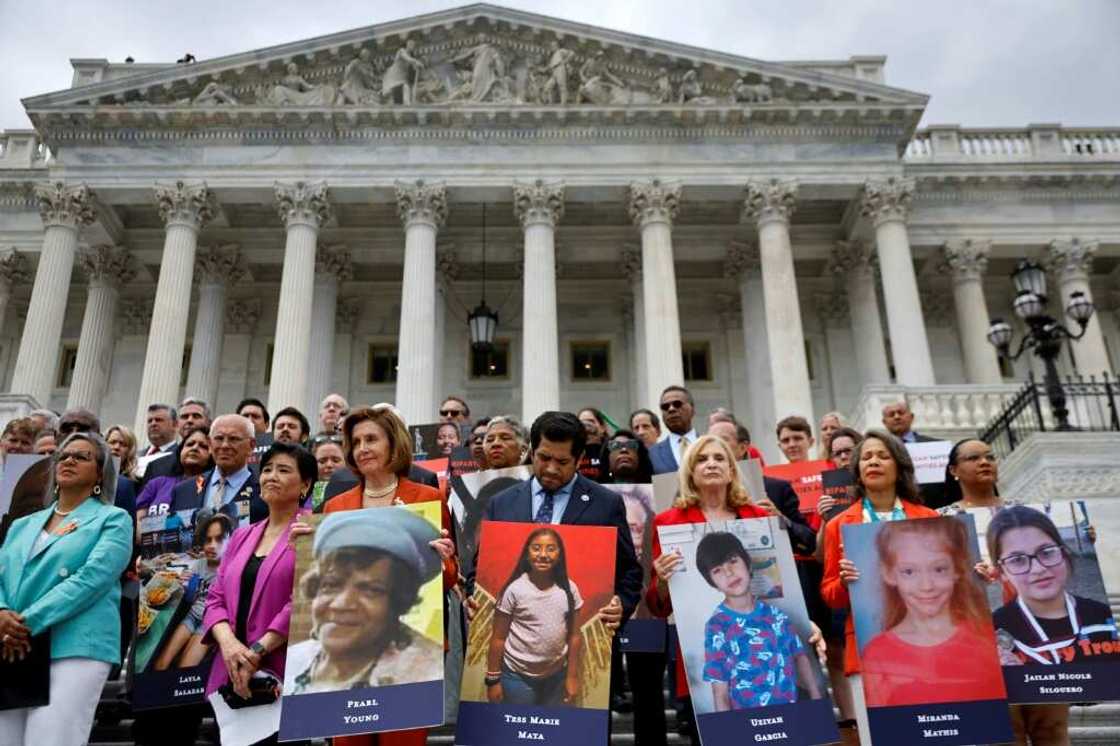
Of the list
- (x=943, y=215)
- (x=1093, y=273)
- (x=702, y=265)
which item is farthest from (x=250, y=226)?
(x=1093, y=273)

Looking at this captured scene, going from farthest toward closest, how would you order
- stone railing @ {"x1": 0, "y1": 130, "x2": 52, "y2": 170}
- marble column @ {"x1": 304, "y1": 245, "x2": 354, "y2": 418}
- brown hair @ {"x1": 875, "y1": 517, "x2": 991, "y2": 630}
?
stone railing @ {"x1": 0, "y1": 130, "x2": 52, "y2": 170} → marble column @ {"x1": 304, "y1": 245, "x2": 354, "y2": 418} → brown hair @ {"x1": 875, "y1": 517, "x2": 991, "y2": 630}

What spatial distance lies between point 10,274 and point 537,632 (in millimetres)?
30654

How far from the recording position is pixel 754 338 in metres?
28.6

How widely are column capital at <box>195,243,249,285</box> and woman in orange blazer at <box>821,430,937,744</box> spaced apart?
26637 mm

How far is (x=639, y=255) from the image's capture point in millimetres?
29734

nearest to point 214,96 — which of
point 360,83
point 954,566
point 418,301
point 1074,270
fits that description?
point 360,83

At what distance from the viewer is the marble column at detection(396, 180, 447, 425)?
23.5 meters

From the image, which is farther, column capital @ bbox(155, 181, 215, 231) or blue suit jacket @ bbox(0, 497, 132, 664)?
column capital @ bbox(155, 181, 215, 231)

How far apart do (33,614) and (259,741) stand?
60.0 inches

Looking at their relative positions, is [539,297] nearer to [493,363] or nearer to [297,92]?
[493,363]

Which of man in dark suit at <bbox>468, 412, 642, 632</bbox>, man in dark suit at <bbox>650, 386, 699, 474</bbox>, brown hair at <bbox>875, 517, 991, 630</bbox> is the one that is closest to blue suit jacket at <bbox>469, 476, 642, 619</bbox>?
man in dark suit at <bbox>468, 412, 642, 632</bbox>

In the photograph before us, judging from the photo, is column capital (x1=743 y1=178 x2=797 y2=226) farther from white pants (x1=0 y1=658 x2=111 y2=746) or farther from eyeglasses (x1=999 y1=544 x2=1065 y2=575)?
white pants (x1=0 y1=658 x2=111 y2=746)

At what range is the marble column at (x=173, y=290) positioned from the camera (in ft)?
77.8

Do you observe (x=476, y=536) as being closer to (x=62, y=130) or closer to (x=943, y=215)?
(x=62, y=130)
